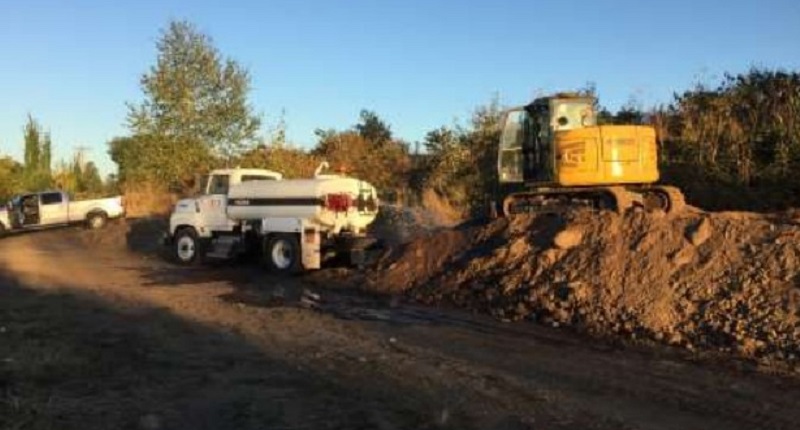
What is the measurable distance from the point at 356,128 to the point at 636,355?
48.0 meters

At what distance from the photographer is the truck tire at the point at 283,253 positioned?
22.3 meters

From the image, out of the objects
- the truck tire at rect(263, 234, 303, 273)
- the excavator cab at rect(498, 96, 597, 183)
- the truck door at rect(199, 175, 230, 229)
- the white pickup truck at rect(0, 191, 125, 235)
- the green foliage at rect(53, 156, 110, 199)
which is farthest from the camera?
the green foliage at rect(53, 156, 110, 199)

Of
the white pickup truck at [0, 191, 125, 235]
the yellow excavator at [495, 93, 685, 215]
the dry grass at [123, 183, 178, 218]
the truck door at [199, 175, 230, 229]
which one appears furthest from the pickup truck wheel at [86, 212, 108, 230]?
the yellow excavator at [495, 93, 685, 215]

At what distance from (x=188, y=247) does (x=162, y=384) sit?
1604 centimetres

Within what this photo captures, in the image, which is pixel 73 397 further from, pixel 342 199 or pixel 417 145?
pixel 417 145

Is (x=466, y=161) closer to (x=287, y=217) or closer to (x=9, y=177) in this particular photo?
(x=287, y=217)

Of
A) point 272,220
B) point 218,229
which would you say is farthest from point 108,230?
point 272,220

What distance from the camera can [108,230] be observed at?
3797cm

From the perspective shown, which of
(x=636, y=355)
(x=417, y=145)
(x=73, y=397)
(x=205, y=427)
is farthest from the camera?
(x=417, y=145)

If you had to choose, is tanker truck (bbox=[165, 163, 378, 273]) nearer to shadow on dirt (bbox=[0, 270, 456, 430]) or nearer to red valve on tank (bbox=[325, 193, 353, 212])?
red valve on tank (bbox=[325, 193, 353, 212])

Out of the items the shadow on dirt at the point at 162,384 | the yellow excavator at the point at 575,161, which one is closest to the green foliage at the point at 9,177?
the yellow excavator at the point at 575,161

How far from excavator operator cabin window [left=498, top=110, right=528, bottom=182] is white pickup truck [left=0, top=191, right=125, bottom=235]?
23.9 meters

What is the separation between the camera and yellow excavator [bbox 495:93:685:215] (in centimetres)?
1972

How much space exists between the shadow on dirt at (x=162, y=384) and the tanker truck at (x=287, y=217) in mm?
8068
